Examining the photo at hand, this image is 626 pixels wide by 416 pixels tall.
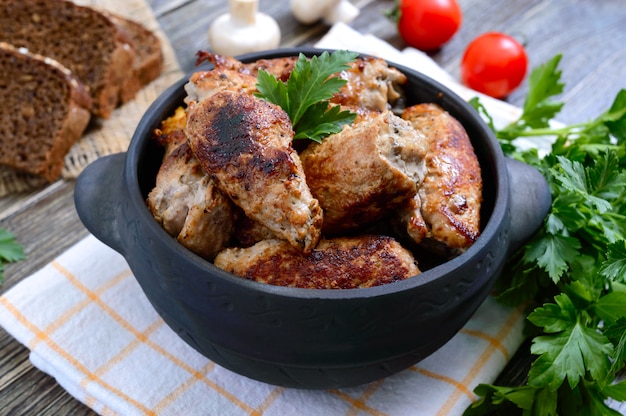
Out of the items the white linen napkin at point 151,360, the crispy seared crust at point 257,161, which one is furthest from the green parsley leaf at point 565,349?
the crispy seared crust at point 257,161

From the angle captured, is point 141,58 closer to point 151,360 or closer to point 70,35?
point 70,35

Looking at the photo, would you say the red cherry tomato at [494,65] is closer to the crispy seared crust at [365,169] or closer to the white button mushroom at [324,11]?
the white button mushroom at [324,11]

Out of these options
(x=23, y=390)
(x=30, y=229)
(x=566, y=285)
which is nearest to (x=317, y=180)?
(x=566, y=285)

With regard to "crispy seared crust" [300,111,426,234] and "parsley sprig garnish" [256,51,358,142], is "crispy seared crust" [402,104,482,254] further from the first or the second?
"parsley sprig garnish" [256,51,358,142]

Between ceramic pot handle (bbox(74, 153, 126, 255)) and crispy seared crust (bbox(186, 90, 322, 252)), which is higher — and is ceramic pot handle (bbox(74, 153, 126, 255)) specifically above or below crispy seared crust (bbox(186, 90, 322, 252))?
below

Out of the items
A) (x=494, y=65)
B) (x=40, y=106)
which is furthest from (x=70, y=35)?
(x=494, y=65)

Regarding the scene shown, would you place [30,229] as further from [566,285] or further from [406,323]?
[566,285]

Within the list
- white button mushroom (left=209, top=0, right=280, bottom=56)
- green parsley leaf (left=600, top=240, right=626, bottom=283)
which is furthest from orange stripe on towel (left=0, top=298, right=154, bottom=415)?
white button mushroom (left=209, top=0, right=280, bottom=56)
